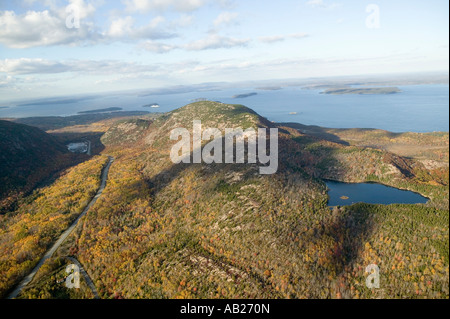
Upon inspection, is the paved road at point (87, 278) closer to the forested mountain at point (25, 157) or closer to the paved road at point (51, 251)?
the paved road at point (51, 251)

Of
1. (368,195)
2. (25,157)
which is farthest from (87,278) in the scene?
(25,157)

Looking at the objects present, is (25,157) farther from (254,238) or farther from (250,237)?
(254,238)

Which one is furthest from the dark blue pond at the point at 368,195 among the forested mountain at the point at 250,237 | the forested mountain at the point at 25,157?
the forested mountain at the point at 25,157

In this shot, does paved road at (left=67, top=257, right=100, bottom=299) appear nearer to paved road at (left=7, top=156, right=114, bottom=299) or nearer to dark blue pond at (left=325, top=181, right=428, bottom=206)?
paved road at (left=7, top=156, right=114, bottom=299)

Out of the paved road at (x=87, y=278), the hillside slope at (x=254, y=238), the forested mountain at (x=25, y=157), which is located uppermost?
the forested mountain at (x=25, y=157)

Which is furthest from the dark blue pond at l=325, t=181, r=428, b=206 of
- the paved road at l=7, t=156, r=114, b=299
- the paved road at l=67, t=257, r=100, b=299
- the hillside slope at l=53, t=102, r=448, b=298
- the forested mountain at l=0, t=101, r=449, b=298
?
the paved road at l=7, t=156, r=114, b=299

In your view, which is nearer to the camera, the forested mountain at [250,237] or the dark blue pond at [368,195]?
the forested mountain at [250,237]

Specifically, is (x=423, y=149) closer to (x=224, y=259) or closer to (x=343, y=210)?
(x=343, y=210)
